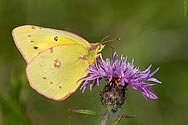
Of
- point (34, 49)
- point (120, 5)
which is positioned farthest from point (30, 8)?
point (34, 49)

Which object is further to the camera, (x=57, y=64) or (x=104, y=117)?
(x=57, y=64)

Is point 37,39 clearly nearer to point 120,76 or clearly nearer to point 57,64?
point 57,64

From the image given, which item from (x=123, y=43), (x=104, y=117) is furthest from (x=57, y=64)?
(x=123, y=43)

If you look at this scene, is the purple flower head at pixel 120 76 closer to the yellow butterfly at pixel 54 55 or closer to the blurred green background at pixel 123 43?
the yellow butterfly at pixel 54 55

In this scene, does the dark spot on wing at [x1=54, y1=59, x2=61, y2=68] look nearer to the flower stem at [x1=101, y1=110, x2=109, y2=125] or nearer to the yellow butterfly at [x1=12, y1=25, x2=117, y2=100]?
the yellow butterfly at [x1=12, y1=25, x2=117, y2=100]

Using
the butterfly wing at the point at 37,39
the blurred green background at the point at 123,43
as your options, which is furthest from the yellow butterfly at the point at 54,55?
the blurred green background at the point at 123,43

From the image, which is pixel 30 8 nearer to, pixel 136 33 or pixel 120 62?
pixel 136 33

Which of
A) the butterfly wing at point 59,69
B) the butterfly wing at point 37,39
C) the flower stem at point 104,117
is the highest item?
the butterfly wing at point 37,39
